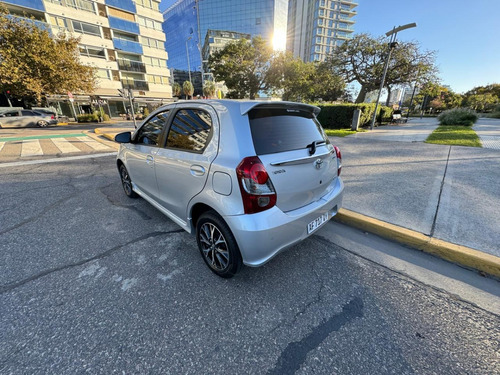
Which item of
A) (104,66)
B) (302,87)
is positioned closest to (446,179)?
(302,87)

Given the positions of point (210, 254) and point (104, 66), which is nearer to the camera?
point (210, 254)

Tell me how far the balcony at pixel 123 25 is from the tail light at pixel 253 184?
1690 inches

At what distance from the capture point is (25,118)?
19688mm

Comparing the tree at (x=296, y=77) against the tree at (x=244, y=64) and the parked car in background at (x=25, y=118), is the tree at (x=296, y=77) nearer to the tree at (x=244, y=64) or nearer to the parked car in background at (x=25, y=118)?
the tree at (x=244, y=64)

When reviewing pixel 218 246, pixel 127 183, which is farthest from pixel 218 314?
pixel 127 183

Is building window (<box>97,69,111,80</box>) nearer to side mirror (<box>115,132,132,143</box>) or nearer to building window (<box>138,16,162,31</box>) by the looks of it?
building window (<box>138,16,162,31</box>)

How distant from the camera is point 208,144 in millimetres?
2127

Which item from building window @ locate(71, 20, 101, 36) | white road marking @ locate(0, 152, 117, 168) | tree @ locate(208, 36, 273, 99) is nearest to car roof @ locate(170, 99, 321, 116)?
white road marking @ locate(0, 152, 117, 168)

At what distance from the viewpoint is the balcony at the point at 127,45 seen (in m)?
32.4

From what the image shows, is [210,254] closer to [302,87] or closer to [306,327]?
[306,327]

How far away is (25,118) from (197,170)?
27.4 meters

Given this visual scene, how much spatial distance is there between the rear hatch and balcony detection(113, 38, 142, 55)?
41786 millimetres

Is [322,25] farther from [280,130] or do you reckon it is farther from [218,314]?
[218,314]

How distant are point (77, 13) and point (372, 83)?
37.9 meters
